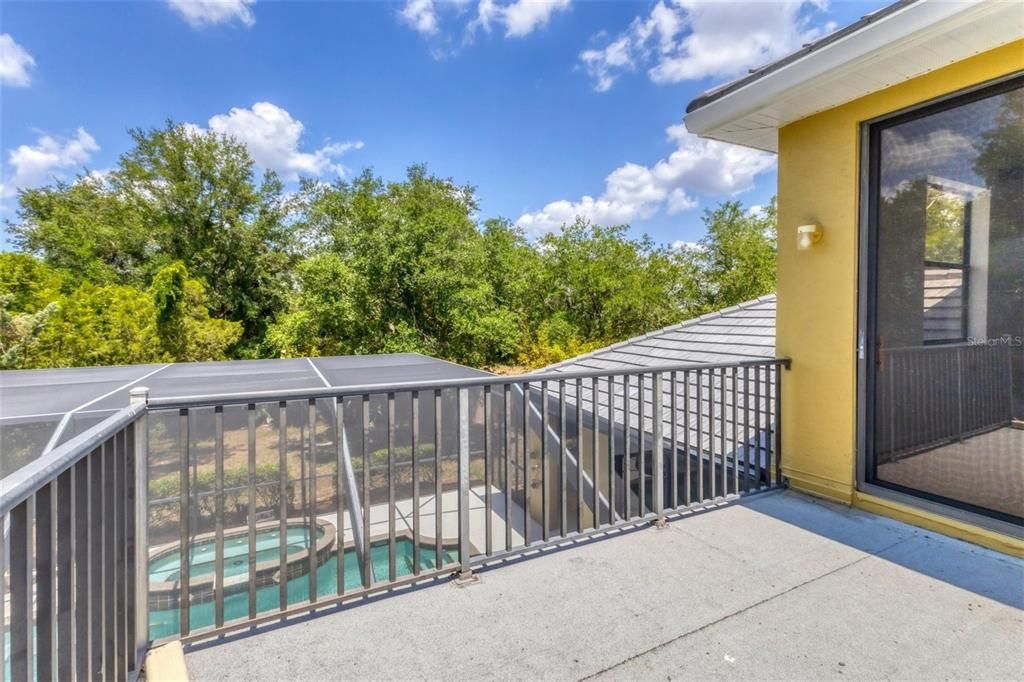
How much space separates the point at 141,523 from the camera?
178cm

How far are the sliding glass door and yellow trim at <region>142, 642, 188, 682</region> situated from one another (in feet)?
12.1

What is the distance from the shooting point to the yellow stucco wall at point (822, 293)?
3.06 m

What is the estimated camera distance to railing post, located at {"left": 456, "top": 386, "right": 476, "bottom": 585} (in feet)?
7.79

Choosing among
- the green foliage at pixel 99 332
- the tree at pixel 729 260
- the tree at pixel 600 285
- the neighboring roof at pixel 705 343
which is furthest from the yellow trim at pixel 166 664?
the tree at pixel 729 260

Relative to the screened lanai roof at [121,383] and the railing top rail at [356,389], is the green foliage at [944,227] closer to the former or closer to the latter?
the railing top rail at [356,389]

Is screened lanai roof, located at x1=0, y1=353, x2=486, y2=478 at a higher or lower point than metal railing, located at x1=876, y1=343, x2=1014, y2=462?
lower

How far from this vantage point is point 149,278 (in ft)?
55.3

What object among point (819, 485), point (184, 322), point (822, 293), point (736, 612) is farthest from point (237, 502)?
point (184, 322)

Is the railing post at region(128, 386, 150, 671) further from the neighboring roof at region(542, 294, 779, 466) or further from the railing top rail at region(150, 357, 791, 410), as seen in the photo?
the neighboring roof at region(542, 294, 779, 466)

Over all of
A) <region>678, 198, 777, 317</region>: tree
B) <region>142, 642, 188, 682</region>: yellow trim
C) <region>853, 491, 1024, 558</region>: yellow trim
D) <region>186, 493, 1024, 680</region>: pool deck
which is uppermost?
<region>678, 198, 777, 317</region>: tree

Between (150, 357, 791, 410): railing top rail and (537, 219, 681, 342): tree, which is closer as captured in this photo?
(150, 357, 791, 410): railing top rail

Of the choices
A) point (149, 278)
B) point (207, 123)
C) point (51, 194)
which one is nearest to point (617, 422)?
point (149, 278)

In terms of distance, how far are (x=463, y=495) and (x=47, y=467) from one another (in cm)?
162

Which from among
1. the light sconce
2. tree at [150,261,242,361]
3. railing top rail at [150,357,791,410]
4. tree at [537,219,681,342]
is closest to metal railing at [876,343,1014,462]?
the light sconce
